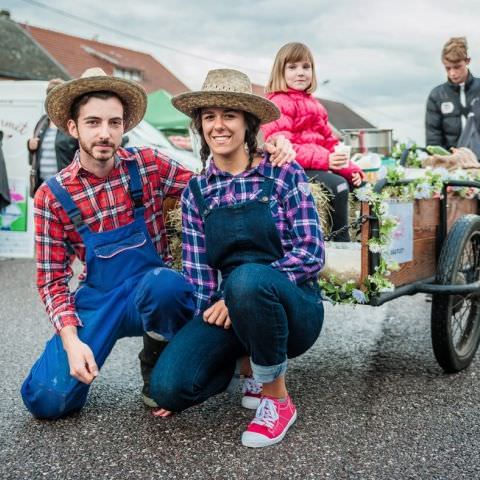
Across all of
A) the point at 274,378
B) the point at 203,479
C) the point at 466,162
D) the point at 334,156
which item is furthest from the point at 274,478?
the point at 466,162

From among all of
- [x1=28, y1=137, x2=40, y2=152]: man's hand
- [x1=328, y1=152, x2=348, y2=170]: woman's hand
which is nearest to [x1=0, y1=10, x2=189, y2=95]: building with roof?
[x1=28, y1=137, x2=40, y2=152]: man's hand

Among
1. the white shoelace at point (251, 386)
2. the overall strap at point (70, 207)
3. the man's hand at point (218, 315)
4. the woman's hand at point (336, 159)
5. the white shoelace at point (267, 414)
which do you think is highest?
the woman's hand at point (336, 159)

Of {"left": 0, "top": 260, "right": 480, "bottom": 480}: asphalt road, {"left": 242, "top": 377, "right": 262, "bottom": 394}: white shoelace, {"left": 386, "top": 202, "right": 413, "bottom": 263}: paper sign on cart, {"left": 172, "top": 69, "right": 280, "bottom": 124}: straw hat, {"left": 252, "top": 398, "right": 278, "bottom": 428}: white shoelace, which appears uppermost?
{"left": 172, "top": 69, "right": 280, "bottom": 124}: straw hat

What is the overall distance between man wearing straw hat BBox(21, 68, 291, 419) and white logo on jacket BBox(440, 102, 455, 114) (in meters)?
3.33

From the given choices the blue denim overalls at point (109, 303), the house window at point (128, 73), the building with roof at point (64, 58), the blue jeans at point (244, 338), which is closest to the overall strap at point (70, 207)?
the blue denim overalls at point (109, 303)

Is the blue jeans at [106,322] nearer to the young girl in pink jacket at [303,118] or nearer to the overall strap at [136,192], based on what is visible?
the overall strap at [136,192]

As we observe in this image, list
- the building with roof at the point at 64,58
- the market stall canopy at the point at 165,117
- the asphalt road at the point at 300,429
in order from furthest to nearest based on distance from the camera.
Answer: the building with roof at the point at 64,58
the market stall canopy at the point at 165,117
the asphalt road at the point at 300,429

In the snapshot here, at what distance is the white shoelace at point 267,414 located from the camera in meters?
2.91

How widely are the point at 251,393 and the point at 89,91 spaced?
1.59 meters

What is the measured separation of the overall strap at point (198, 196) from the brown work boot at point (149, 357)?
66cm

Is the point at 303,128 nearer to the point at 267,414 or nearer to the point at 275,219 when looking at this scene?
the point at 275,219

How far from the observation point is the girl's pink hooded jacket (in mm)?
4086

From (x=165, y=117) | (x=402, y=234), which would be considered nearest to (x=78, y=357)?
(x=402, y=234)

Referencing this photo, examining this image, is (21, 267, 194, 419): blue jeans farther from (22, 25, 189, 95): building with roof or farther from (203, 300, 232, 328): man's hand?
(22, 25, 189, 95): building with roof
